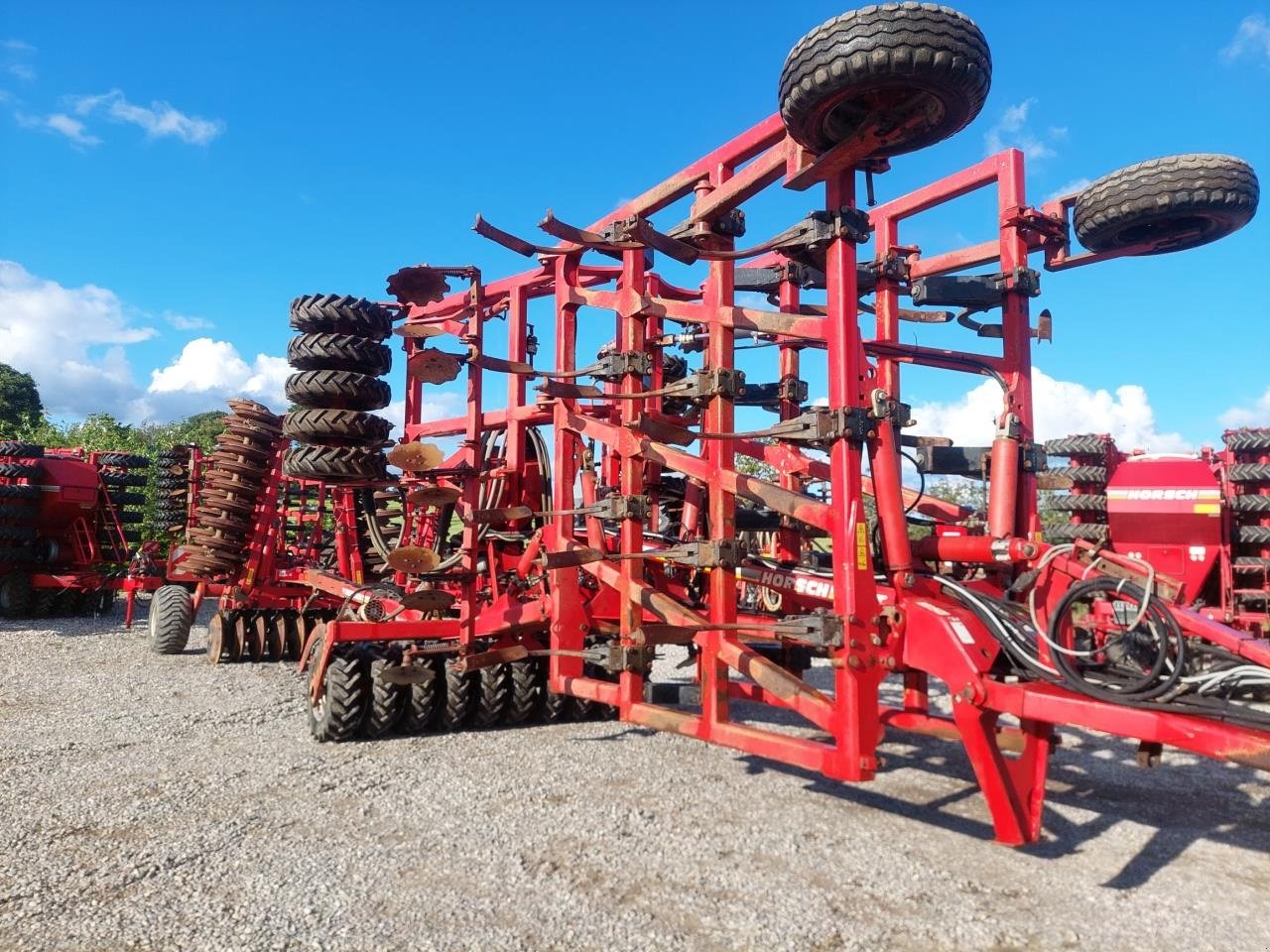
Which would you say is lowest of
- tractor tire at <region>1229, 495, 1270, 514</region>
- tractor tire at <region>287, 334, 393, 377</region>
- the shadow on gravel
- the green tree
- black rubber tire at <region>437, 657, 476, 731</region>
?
the shadow on gravel

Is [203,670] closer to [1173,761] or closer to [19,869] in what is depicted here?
[19,869]

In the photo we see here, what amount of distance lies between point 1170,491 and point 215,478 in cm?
1103

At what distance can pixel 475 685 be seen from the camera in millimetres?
6691

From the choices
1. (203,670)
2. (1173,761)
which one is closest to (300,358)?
(203,670)

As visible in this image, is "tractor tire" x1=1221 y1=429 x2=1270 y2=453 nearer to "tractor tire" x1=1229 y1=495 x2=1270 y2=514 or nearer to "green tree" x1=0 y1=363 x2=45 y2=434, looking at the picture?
"tractor tire" x1=1229 y1=495 x2=1270 y2=514

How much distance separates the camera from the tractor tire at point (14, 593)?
14305 mm

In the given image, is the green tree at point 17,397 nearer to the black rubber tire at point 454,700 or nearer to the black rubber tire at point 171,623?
the black rubber tire at point 171,623

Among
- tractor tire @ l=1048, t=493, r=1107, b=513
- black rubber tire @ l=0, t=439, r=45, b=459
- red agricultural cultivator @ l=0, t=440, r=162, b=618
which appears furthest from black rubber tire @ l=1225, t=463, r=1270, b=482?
black rubber tire @ l=0, t=439, r=45, b=459

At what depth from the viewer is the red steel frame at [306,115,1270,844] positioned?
381 cm

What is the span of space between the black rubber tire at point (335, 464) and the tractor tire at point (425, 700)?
5.19 ft

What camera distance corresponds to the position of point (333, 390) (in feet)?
21.9

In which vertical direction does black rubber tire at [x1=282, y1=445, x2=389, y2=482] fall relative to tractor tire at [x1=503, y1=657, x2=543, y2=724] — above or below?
above

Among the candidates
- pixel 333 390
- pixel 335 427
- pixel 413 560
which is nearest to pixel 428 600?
pixel 413 560

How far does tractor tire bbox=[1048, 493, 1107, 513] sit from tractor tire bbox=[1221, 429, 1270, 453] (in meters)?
1.48
